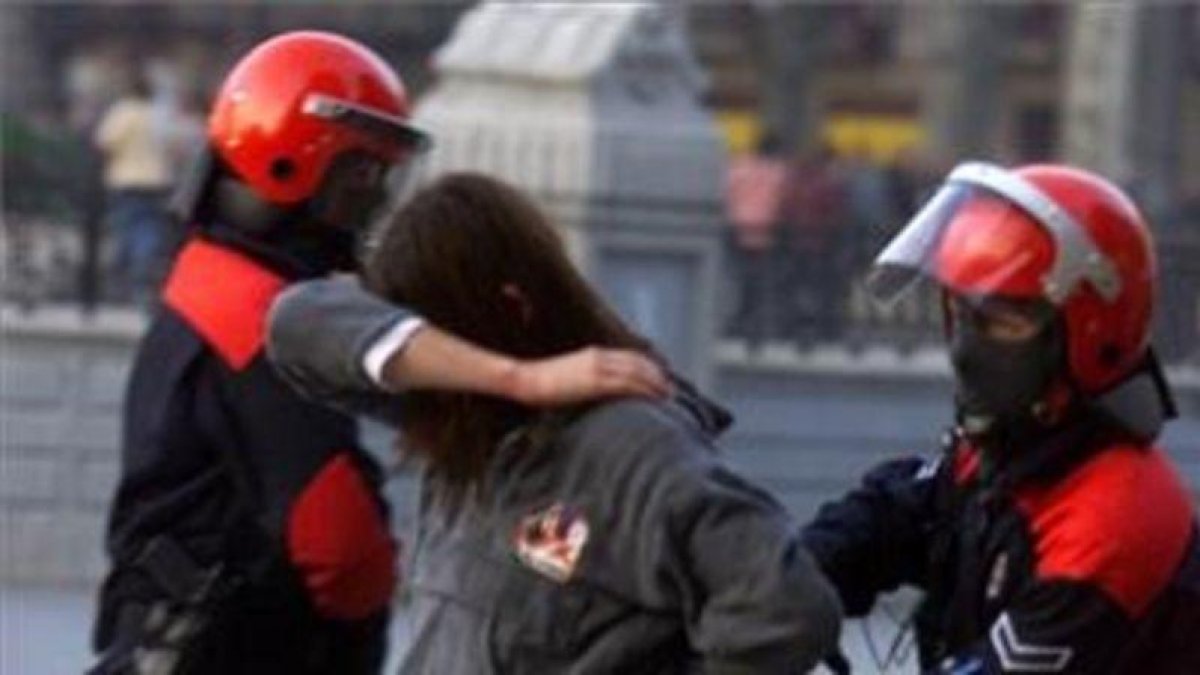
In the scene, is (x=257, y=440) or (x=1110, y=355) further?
(x=257, y=440)

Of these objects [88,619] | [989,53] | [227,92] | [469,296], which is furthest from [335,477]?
[989,53]

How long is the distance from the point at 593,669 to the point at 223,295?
Answer: 1.47 metres

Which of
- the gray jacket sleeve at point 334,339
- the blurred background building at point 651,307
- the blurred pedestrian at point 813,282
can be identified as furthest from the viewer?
the blurred pedestrian at point 813,282

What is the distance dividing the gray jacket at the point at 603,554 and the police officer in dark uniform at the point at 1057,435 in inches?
9.7

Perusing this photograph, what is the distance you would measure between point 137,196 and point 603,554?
12.0m

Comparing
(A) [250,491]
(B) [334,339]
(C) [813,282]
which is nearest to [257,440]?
(A) [250,491]

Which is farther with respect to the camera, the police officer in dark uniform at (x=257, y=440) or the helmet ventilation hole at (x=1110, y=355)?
the police officer in dark uniform at (x=257, y=440)

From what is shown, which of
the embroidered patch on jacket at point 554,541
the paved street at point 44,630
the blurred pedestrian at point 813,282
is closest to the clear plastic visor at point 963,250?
the embroidered patch on jacket at point 554,541

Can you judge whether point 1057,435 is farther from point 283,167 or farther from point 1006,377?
point 283,167

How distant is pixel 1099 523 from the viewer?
4.36m

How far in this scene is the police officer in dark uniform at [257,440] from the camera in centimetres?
556

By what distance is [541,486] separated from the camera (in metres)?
4.41

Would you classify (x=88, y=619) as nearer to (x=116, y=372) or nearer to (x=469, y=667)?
(x=116, y=372)

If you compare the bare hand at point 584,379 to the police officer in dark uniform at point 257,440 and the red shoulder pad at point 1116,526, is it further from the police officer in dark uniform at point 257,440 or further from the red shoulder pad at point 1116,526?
the police officer in dark uniform at point 257,440
